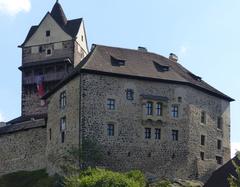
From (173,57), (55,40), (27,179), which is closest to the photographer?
(27,179)

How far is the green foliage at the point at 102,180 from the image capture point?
207 feet

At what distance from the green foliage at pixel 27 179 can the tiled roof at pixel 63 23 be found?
20187mm

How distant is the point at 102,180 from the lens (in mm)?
63469

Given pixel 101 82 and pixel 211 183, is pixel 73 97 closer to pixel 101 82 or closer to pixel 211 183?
pixel 101 82

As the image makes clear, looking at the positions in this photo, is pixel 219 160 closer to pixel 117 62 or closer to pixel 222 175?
pixel 222 175

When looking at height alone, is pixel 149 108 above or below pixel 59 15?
below

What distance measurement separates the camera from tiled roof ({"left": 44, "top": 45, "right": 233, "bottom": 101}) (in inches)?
2876

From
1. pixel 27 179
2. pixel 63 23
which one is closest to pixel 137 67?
pixel 27 179

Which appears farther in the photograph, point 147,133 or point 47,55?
point 47,55

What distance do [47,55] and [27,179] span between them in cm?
2064

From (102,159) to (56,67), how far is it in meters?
24.9

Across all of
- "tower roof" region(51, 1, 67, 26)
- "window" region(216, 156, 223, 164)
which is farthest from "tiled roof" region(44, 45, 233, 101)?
"tower roof" region(51, 1, 67, 26)

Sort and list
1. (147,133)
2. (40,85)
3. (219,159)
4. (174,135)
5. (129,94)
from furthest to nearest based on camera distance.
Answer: (40,85)
(219,159)
(174,135)
(147,133)
(129,94)

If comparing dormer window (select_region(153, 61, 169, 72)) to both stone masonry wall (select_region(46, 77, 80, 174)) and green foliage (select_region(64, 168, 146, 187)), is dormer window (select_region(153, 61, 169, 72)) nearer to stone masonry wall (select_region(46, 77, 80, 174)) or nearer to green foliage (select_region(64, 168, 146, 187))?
stone masonry wall (select_region(46, 77, 80, 174))
